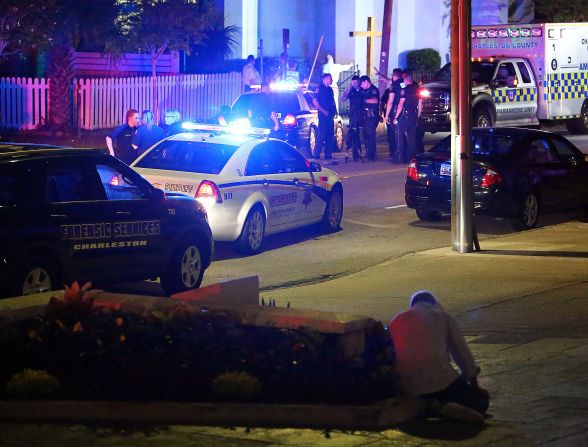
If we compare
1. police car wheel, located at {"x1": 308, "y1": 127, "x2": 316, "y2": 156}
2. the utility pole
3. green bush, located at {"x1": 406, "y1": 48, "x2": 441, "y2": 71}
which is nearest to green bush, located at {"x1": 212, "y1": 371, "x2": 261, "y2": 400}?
police car wheel, located at {"x1": 308, "y1": 127, "x2": 316, "y2": 156}

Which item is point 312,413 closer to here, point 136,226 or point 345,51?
point 136,226

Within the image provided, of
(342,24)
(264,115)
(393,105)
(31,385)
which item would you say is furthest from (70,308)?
(342,24)

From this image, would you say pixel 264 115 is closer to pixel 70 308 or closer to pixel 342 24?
pixel 342 24

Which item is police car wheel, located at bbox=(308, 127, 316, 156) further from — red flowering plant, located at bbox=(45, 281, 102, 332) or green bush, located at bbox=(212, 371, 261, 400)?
green bush, located at bbox=(212, 371, 261, 400)

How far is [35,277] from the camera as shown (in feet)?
36.4

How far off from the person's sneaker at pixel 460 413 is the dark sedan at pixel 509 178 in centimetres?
1002

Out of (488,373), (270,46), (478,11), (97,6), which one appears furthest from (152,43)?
(488,373)

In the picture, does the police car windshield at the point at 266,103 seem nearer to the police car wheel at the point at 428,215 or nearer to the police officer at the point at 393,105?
the police officer at the point at 393,105

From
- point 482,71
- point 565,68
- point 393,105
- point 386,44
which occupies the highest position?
point 386,44

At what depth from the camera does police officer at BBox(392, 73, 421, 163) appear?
25.8 m

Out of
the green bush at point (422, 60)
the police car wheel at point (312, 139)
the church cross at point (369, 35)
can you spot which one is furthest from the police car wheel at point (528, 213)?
the green bush at point (422, 60)

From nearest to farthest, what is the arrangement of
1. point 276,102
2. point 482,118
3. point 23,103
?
point 276,102, point 482,118, point 23,103

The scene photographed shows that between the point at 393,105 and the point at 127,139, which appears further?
the point at 393,105

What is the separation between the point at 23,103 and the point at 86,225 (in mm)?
20041
